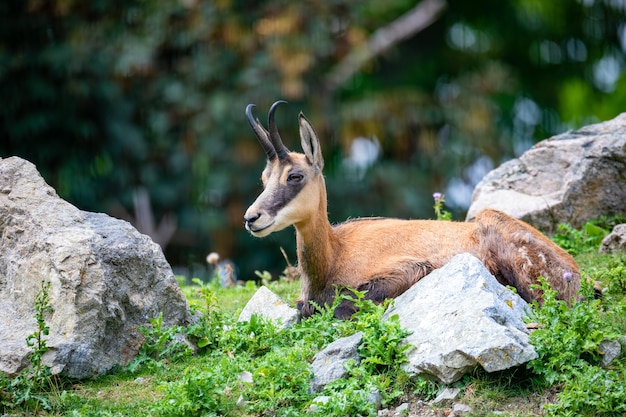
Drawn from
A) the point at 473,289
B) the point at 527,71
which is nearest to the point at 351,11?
the point at 527,71

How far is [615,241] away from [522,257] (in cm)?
184

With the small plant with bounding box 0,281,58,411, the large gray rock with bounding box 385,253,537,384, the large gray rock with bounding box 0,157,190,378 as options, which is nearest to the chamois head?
the large gray rock with bounding box 0,157,190,378

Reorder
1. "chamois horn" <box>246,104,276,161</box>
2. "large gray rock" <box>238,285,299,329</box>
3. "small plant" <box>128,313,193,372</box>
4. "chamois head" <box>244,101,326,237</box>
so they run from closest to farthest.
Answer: "small plant" <box>128,313,193,372</box>
"large gray rock" <box>238,285,299,329</box>
"chamois head" <box>244,101,326,237</box>
"chamois horn" <box>246,104,276,161</box>

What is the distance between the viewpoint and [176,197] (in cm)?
2186

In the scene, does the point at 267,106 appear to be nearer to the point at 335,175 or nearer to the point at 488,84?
the point at 335,175

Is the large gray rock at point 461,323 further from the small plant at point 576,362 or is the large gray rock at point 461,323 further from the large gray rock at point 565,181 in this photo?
the large gray rock at point 565,181

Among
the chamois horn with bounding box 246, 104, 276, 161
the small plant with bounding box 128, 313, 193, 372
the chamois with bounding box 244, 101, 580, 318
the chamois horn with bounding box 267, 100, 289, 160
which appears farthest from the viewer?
the chamois horn with bounding box 246, 104, 276, 161

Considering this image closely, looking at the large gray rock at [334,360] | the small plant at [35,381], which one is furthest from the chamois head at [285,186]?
the small plant at [35,381]

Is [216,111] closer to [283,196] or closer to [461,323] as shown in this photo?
[283,196]

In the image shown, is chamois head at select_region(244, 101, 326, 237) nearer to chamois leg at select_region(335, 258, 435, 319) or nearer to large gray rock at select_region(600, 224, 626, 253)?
chamois leg at select_region(335, 258, 435, 319)

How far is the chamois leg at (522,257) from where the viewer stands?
8.81m

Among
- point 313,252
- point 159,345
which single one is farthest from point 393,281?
point 159,345

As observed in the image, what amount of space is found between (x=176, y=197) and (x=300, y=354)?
14590 millimetres

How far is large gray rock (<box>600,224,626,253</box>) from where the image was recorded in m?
10.2
